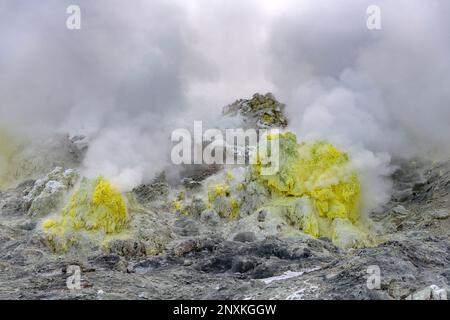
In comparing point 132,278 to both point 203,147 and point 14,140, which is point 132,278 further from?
point 14,140

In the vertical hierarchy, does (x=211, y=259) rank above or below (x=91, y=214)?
below

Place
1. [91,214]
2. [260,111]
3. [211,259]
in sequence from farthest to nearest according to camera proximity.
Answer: [260,111], [91,214], [211,259]

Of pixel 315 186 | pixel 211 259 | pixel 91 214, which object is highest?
pixel 315 186

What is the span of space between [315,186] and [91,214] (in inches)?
889

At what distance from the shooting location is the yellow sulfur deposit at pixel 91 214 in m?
50.0

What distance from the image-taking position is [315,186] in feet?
192

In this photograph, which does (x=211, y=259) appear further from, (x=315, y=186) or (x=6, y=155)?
(x=6, y=155)

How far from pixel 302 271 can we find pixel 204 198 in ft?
101

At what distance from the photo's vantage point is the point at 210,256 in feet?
142

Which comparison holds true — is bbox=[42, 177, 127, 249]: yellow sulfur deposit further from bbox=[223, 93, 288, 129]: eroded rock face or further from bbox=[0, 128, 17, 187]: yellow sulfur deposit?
bbox=[223, 93, 288, 129]: eroded rock face

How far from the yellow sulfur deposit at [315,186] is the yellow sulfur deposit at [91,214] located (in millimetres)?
15981

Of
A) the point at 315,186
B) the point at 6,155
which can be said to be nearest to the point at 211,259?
the point at 315,186

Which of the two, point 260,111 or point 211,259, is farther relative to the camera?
point 260,111
